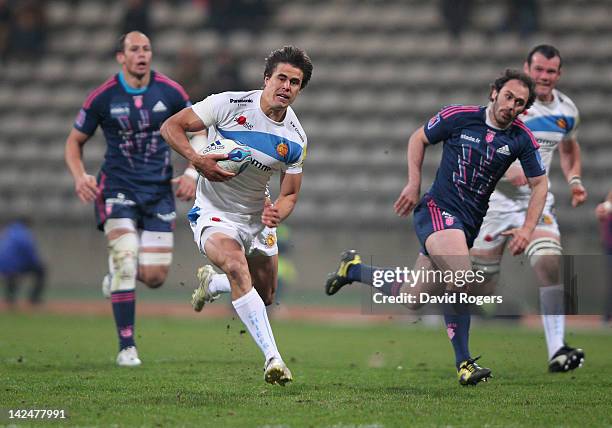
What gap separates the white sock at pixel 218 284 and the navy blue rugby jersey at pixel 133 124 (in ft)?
4.85

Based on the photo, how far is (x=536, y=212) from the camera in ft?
25.6

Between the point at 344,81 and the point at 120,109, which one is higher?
the point at 344,81

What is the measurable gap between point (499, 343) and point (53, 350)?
4.98 m

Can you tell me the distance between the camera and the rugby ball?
7.19 meters

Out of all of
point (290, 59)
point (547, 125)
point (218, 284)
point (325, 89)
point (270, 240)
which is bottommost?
point (218, 284)

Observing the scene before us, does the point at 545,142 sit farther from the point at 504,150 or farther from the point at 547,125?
the point at 504,150

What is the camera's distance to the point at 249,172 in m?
7.43

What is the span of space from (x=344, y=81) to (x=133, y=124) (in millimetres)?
11875

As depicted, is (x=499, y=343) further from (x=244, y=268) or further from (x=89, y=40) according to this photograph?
(x=89, y=40)

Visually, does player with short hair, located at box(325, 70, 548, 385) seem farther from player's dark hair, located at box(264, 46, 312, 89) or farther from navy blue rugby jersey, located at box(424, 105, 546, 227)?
player's dark hair, located at box(264, 46, 312, 89)

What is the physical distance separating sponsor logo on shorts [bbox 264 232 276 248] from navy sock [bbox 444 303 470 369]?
144 cm

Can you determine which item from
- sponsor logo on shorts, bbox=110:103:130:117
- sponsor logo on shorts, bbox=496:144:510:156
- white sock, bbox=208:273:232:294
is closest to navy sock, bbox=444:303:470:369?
sponsor logo on shorts, bbox=496:144:510:156

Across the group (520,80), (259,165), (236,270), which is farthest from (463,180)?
(236,270)

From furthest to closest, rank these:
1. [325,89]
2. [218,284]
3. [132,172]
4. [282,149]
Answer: [325,89], [132,172], [218,284], [282,149]
